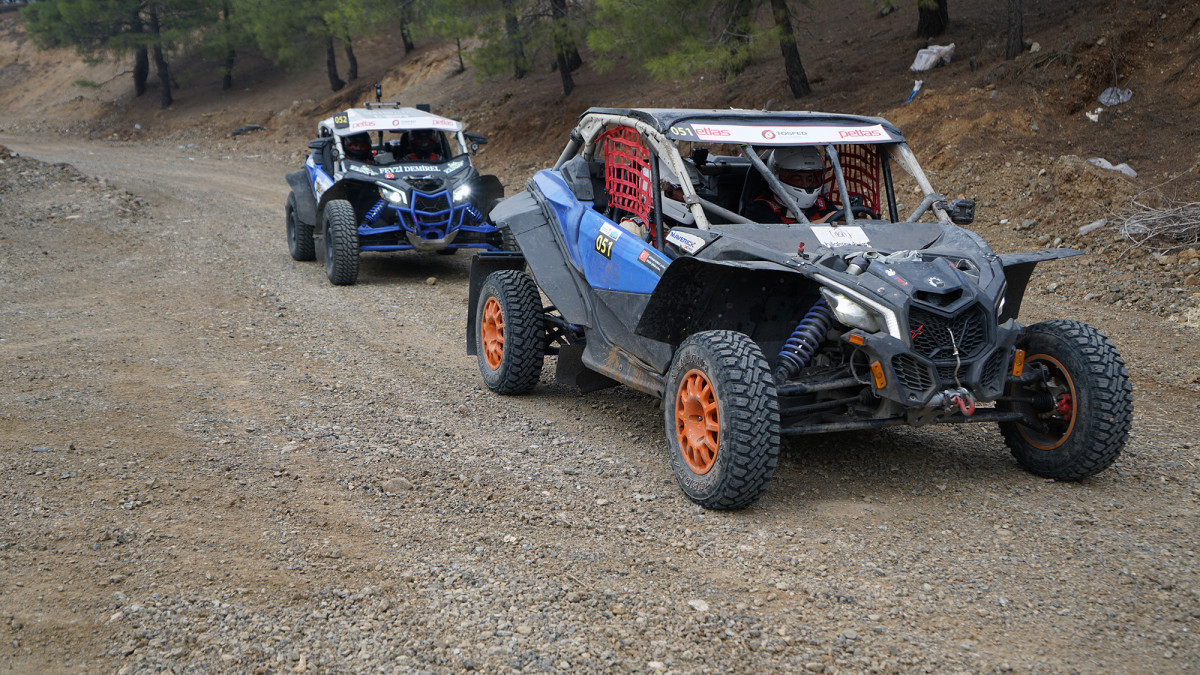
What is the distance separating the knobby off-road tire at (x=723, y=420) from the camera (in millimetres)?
4133

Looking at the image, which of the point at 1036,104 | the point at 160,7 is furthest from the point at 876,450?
the point at 160,7

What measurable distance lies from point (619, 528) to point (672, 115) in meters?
2.40

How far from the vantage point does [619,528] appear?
430cm

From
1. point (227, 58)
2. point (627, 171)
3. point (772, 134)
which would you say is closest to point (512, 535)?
point (627, 171)

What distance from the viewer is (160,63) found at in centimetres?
3319

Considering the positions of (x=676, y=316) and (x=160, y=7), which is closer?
(x=676, y=316)

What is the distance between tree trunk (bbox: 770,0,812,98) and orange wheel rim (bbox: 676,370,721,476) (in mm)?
10222

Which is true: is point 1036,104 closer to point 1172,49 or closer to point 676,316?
point 1172,49

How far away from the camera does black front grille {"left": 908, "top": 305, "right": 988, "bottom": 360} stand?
4.17 meters

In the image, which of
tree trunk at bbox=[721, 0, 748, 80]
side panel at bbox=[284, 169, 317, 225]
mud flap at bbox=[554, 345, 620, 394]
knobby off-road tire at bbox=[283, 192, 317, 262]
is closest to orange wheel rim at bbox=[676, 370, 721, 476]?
mud flap at bbox=[554, 345, 620, 394]

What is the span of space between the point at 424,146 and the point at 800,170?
22.1ft

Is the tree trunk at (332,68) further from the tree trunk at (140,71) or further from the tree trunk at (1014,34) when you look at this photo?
the tree trunk at (1014,34)

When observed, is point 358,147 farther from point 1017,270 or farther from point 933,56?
point 933,56

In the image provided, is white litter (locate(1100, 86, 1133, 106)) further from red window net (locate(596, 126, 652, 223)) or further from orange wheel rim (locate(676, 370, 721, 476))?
orange wheel rim (locate(676, 370, 721, 476))
